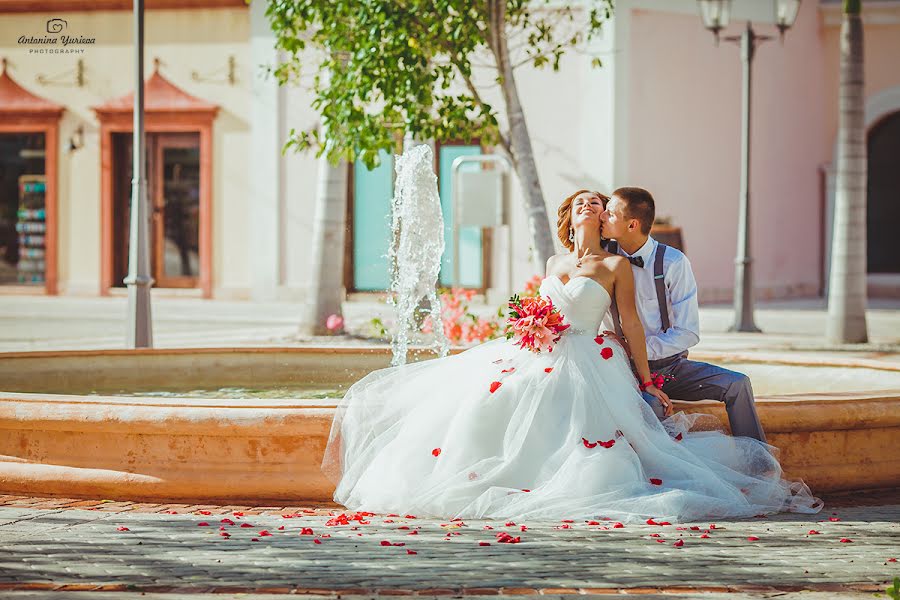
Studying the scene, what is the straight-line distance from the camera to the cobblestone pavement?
4480mm

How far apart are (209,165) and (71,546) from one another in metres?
18.7

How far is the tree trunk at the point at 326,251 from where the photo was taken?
48.8ft

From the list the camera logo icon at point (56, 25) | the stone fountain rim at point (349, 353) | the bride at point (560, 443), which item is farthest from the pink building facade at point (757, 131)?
the bride at point (560, 443)

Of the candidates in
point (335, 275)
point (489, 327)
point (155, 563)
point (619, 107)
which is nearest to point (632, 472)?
point (155, 563)

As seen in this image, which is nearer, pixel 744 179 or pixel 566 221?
pixel 566 221

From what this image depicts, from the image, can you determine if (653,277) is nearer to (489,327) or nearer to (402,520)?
(402,520)

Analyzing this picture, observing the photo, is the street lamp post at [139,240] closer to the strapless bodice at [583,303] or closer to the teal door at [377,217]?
the strapless bodice at [583,303]

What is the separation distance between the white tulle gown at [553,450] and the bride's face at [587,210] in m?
0.34

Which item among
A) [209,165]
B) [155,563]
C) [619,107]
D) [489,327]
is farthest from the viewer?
[209,165]

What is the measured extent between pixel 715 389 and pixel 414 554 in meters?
2.00

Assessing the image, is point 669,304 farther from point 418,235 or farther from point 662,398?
point 418,235

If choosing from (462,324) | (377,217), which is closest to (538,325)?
(462,324)

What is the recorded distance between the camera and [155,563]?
4820mm

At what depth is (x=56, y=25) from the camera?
24219 mm
